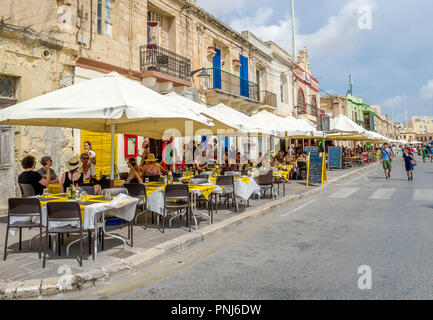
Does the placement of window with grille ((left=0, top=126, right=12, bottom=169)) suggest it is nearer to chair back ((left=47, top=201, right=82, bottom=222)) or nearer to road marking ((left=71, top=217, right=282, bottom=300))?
chair back ((left=47, top=201, right=82, bottom=222))

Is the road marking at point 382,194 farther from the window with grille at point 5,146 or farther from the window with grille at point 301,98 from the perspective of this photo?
the window with grille at point 301,98

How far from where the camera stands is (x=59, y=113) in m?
4.91

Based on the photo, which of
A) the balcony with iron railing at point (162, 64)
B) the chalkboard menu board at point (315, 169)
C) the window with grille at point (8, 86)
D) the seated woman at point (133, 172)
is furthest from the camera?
the chalkboard menu board at point (315, 169)

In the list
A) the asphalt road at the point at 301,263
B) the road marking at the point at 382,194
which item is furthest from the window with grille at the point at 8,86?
the road marking at the point at 382,194

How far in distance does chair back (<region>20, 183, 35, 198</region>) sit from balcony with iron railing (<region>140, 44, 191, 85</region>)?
7599mm

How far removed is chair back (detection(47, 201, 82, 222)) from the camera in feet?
13.9

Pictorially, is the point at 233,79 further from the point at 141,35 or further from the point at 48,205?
the point at 48,205

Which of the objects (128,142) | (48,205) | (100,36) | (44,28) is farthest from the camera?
(128,142)

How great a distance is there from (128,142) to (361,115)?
54541 millimetres

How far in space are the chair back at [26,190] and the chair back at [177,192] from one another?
2486mm

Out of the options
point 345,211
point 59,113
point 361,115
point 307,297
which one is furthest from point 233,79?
point 361,115

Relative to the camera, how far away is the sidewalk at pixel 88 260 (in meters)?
3.55

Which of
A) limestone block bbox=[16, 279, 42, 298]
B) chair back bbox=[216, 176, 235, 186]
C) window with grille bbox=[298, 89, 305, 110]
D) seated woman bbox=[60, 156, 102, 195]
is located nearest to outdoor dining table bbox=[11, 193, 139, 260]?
seated woman bbox=[60, 156, 102, 195]

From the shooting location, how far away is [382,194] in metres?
10.7
